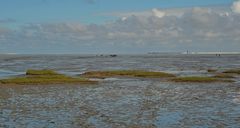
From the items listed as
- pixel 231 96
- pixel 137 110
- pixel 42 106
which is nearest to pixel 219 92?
pixel 231 96

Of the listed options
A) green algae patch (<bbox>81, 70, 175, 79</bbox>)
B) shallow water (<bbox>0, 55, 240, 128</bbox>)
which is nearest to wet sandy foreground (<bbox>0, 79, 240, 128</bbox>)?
shallow water (<bbox>0, 55, 240, 128</bbox>)

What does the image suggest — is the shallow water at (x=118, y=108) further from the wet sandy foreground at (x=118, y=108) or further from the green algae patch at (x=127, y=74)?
the green algae patch at (x=127, y=74)

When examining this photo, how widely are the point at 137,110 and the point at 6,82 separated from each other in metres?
23.7

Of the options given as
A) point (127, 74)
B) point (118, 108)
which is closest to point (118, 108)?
point (118, 108)

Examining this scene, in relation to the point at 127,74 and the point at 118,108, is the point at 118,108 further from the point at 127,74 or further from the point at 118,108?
the point at 127,74

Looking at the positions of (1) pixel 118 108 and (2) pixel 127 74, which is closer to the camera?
(1) pixel 118 108

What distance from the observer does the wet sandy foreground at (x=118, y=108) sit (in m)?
22.5

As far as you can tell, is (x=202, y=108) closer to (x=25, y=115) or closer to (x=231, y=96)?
(x=231, y=96)

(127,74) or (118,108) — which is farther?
(127,74)

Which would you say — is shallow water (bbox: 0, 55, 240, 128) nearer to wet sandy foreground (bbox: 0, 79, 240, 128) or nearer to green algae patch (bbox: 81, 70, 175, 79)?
wet sandy foreground (bbox: 0, 79, 240, 128)

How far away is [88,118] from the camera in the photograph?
78.5 feet

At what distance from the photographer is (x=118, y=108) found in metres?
27.7

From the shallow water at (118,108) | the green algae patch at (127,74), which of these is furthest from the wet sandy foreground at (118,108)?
the green algae patch at (127,74)

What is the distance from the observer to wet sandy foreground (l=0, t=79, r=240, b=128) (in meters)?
22.5
